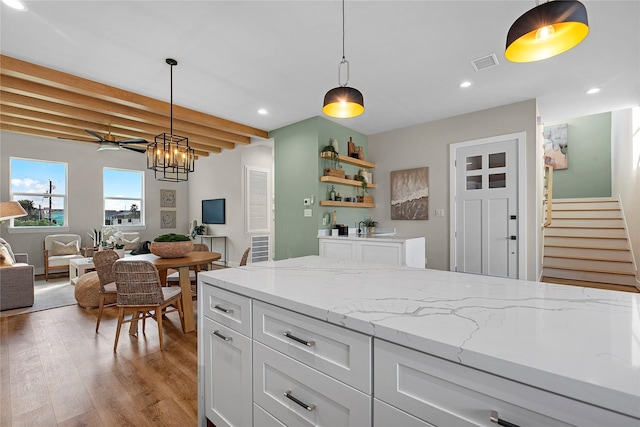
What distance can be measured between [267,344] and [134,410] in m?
1.29

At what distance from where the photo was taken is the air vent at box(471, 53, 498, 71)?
273cm

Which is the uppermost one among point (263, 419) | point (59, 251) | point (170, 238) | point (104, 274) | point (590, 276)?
point (170, 238)

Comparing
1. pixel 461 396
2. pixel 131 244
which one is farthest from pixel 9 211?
pixel 461 396


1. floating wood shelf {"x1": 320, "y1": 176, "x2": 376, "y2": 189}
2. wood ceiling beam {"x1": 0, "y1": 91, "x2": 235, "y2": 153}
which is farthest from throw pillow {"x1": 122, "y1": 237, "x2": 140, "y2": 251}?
floating wood shelf {"x1": 320, "y1": 176, "x2": 376, "y2": 189}

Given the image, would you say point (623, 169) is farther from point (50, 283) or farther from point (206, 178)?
point (50, 283)

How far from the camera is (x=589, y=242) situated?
5.19 metres

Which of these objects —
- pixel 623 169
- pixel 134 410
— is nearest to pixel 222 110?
pixel 134 410

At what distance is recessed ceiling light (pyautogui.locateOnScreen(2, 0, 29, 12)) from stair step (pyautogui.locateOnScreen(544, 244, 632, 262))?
740cm

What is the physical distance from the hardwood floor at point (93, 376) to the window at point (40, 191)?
3.73 metres

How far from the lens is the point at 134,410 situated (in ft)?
5.92

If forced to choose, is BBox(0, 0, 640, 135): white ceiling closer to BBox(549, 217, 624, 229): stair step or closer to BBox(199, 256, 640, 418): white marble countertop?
BBox(199, 256, 640, 418): white marble countertop

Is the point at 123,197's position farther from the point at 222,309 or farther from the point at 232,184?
the point at 222,309

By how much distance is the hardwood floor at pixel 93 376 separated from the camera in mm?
1758

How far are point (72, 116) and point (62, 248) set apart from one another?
320 cm
